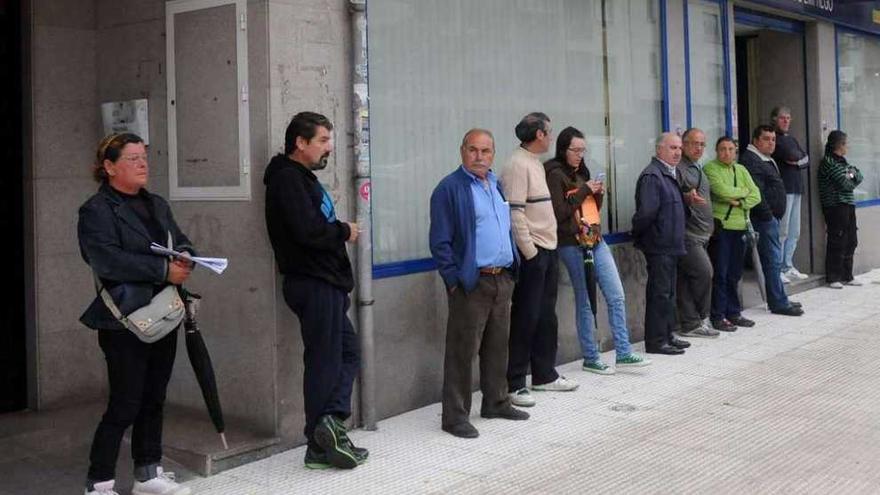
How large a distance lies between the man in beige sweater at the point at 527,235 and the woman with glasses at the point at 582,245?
45cm

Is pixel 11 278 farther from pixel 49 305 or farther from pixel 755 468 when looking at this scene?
pixel 755 468

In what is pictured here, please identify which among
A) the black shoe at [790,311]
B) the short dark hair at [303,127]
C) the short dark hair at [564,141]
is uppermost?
the short dark hair at [564,141]

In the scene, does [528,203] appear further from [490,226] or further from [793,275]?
[793,275]

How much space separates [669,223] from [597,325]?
3.47ft

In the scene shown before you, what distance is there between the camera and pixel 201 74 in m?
5.78

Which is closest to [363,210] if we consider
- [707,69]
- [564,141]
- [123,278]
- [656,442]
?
[123,278]

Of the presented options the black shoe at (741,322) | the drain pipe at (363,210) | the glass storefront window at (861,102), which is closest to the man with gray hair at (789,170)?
the black shoe at (741,322)

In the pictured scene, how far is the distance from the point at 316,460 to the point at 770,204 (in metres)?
6.59

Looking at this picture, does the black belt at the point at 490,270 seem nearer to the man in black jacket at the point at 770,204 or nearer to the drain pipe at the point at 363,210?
the drain pipe at the point at 363,210

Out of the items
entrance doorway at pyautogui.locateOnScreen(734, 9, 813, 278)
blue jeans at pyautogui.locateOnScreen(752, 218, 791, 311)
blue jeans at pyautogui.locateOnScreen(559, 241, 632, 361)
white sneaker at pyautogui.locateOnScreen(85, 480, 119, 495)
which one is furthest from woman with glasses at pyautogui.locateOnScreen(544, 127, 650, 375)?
entrance doorway at pyautogui.locateOnScreen(734, 9, 813, 278)

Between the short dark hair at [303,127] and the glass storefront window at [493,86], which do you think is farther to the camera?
the glass storefront window at [493,86]

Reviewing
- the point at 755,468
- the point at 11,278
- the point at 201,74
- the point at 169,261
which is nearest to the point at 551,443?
the point at 755,468

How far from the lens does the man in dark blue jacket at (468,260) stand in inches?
228

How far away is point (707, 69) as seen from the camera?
10195 millimetres
